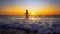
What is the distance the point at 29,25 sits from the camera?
1.75 metres

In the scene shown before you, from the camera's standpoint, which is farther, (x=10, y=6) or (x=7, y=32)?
(x=10, y=6)

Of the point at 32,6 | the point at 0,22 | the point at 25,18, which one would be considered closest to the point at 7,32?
the point at 0,22

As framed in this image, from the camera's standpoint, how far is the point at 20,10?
1809 mm

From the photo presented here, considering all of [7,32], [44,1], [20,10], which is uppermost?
[44,1]

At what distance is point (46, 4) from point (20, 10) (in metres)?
0.39

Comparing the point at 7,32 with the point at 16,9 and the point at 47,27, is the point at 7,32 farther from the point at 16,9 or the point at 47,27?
the point at 47,27

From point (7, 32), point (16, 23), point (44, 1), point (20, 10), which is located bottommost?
point (7, 32)

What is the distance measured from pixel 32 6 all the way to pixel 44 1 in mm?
191

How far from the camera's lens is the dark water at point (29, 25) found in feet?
5.56

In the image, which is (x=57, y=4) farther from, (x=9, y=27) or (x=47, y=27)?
(x=9, y=27)

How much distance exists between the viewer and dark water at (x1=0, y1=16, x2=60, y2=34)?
1694mm

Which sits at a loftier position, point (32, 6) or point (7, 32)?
point (32, 6)

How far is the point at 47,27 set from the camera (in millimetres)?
1711

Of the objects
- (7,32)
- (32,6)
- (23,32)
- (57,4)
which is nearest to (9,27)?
(7,32)
